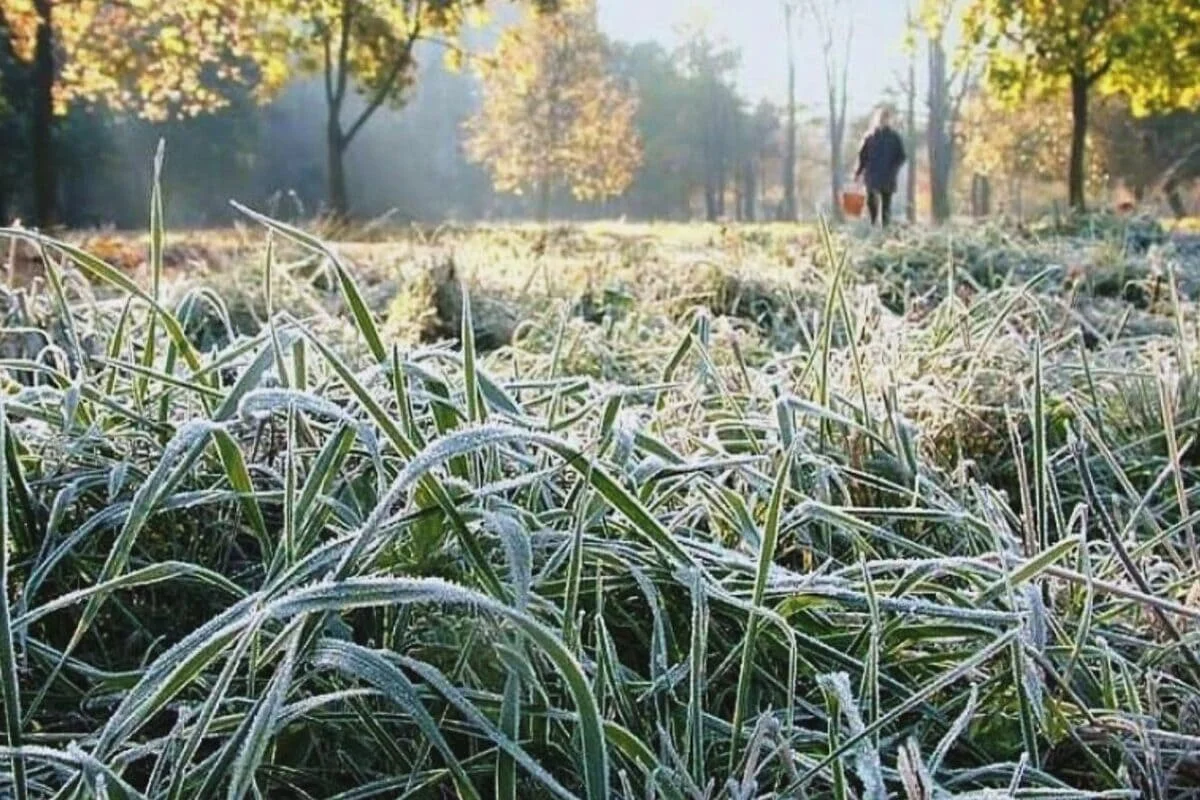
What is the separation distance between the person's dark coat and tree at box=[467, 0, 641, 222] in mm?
15835

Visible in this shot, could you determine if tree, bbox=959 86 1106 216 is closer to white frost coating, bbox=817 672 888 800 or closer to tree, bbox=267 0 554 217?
tree, bbox=267 0 554 217

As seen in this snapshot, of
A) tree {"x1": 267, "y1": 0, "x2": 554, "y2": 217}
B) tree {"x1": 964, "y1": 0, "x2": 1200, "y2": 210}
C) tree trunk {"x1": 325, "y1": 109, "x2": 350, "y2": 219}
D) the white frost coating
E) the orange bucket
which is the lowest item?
the white frost coating

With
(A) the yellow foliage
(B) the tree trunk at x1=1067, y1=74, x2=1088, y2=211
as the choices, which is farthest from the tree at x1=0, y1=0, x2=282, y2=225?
(B) the tree trunk at x1=1067, y1=74, x2=1088, y2=211

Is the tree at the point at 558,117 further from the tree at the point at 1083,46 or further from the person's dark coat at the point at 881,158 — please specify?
the person's dark coat at the point at 881,158

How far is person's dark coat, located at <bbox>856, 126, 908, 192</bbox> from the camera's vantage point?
956 centimetres

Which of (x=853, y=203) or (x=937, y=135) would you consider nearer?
(x=853, y=203)

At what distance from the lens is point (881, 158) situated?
9570mm

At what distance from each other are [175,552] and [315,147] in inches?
1211

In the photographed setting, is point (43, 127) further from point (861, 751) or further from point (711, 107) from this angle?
point (711, 107)

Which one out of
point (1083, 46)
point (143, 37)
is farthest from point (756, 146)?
point (143, 37)

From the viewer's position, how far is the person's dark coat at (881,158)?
9562 mm

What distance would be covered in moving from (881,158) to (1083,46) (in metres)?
4.16

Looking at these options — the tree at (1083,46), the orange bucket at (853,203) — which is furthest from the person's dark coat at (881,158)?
the tree at (1083,46)

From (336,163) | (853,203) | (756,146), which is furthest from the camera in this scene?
(756,146)
